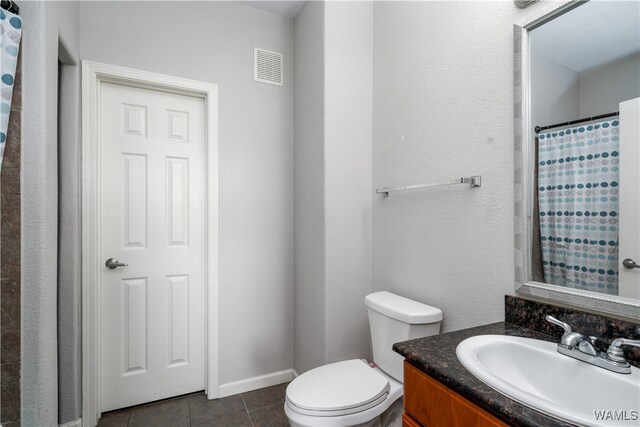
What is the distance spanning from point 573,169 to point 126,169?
2.16 m

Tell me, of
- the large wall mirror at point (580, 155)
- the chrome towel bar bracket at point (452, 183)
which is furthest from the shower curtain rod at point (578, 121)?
the chrome towel bar bracket at point (452, 183)

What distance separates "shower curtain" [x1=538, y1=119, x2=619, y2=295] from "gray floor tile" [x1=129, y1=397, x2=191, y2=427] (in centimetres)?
200

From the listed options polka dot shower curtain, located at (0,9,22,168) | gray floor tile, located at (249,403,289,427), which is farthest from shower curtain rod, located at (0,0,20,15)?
gray floor tile, located at (249,403,289,427)

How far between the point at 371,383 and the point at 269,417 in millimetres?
861

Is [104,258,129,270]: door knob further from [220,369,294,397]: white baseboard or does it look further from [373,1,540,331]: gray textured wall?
[373,1,540,331]: gray textured wall

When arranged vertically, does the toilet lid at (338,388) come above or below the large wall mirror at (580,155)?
below

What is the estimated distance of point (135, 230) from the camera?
1.90 m

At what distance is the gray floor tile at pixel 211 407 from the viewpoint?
5.94 ft

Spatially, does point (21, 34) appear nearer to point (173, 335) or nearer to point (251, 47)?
point (251, 47)

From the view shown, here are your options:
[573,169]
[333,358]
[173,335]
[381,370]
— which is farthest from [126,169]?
[573,169]

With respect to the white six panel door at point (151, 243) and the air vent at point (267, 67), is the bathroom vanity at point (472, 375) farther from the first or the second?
the air vent at point (267, 67)

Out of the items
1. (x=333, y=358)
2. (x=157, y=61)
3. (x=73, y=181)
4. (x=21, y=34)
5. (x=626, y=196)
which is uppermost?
(x=157, y=61)

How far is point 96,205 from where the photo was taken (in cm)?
177

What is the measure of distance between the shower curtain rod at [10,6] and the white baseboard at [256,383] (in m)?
2.10
